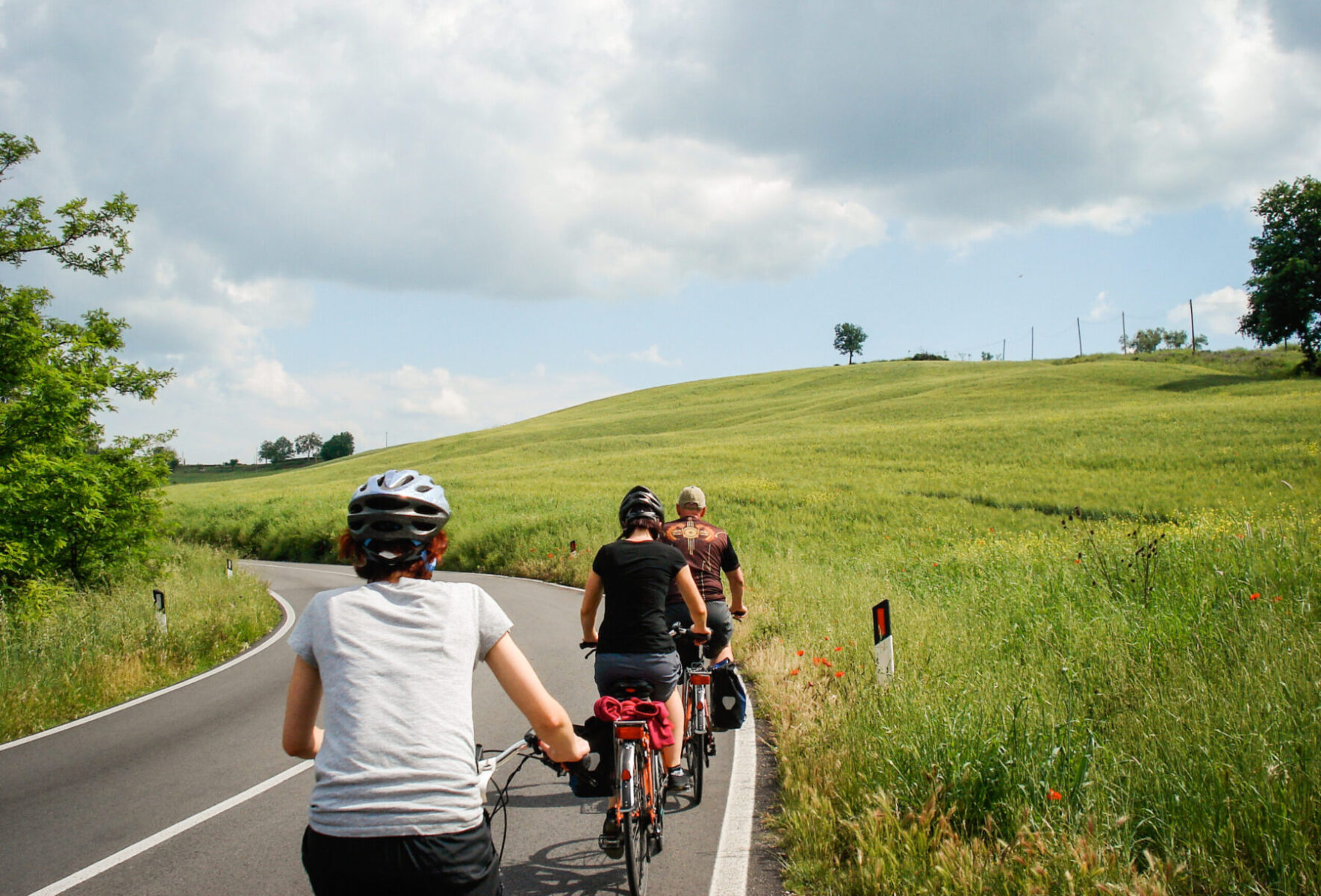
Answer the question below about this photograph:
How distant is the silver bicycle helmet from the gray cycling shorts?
2155 mm

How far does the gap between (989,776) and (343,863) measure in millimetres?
3382

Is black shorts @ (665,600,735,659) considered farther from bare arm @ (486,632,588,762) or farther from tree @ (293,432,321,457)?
tree @ (293,432,321,457)

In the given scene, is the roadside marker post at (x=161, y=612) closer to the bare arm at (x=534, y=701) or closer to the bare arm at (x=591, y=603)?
the bare arm at (x=591, y=603)

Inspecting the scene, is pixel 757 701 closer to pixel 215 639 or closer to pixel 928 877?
pixel 928 877

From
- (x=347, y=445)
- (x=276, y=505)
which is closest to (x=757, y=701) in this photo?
(x=276, y=505)

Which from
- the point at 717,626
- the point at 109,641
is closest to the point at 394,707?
the point at 717,626

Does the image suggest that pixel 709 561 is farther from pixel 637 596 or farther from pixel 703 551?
pixel 637 596

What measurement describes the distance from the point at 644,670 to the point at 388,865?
2.41 meters

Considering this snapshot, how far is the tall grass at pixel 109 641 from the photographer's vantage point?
8.95m

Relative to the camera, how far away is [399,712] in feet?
7.30

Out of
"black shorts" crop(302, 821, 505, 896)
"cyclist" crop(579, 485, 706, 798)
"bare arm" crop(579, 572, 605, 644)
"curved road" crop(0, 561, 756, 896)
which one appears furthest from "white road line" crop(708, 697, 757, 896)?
"black shorts" crop(302, 821, 505, 896)

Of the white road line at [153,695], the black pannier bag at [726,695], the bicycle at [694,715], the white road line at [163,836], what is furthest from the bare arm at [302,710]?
the white road line at [153,695]

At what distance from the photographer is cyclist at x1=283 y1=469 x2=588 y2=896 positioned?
2.11 m

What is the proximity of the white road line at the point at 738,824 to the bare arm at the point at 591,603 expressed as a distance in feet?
4.40
